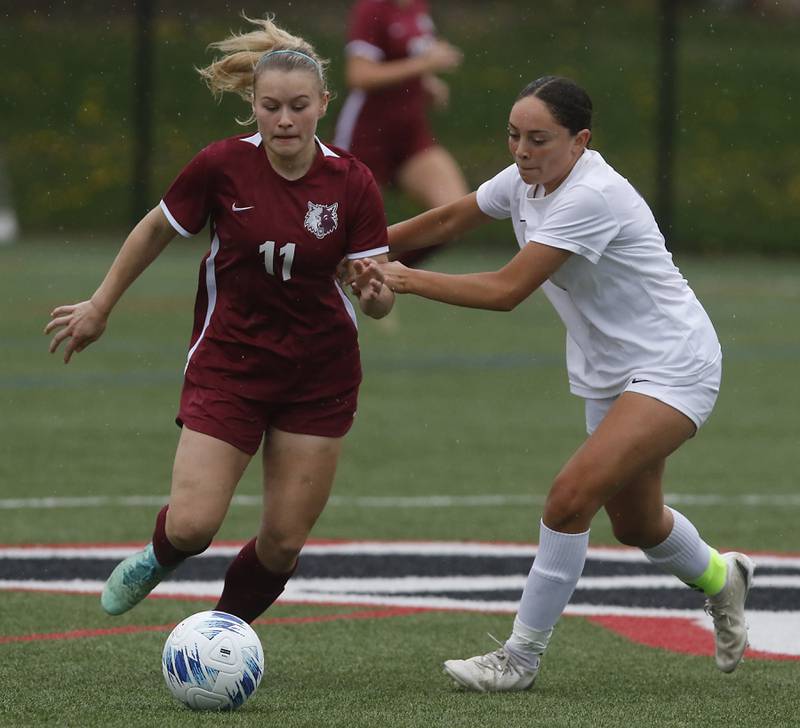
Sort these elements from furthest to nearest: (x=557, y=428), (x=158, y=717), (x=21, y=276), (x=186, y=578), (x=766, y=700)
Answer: (x=21, y=276) < (x=557, y=428) < (x=186, y=578) < (x=766, y=700) < (x=158, y=717)

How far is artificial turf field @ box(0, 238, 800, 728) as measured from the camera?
4793mm

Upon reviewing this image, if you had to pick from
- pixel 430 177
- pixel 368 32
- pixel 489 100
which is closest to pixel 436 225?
pixel 368 32

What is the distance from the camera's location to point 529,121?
16.2 feet

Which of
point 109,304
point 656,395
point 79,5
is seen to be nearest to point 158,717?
point 109,304

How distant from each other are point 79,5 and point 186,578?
21439 millimetres

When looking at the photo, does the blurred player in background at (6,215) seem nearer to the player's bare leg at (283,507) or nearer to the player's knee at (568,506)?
the player's bare leg at (283,507)

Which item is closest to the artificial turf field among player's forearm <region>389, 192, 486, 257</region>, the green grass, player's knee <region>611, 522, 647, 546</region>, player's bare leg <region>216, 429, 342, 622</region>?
player's bare leg <region>216, 429, 342, 622</region>

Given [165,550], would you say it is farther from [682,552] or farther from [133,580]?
[682,552]

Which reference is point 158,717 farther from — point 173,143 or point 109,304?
point 173,143

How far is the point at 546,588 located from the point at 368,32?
784 cm

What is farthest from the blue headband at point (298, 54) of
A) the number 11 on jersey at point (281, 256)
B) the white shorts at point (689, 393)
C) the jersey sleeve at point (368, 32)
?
the jersey sleeve at point (368, 32)

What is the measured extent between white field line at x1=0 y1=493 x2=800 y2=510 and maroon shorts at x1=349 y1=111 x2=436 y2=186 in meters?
4.81

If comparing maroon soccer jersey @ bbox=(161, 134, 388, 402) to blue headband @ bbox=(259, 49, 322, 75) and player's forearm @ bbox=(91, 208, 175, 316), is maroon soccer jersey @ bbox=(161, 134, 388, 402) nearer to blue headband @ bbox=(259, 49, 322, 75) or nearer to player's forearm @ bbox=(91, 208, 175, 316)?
player's forearm @ bbox=(91, 208, 175, 316)

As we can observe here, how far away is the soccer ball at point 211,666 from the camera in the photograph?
462 centimetres
